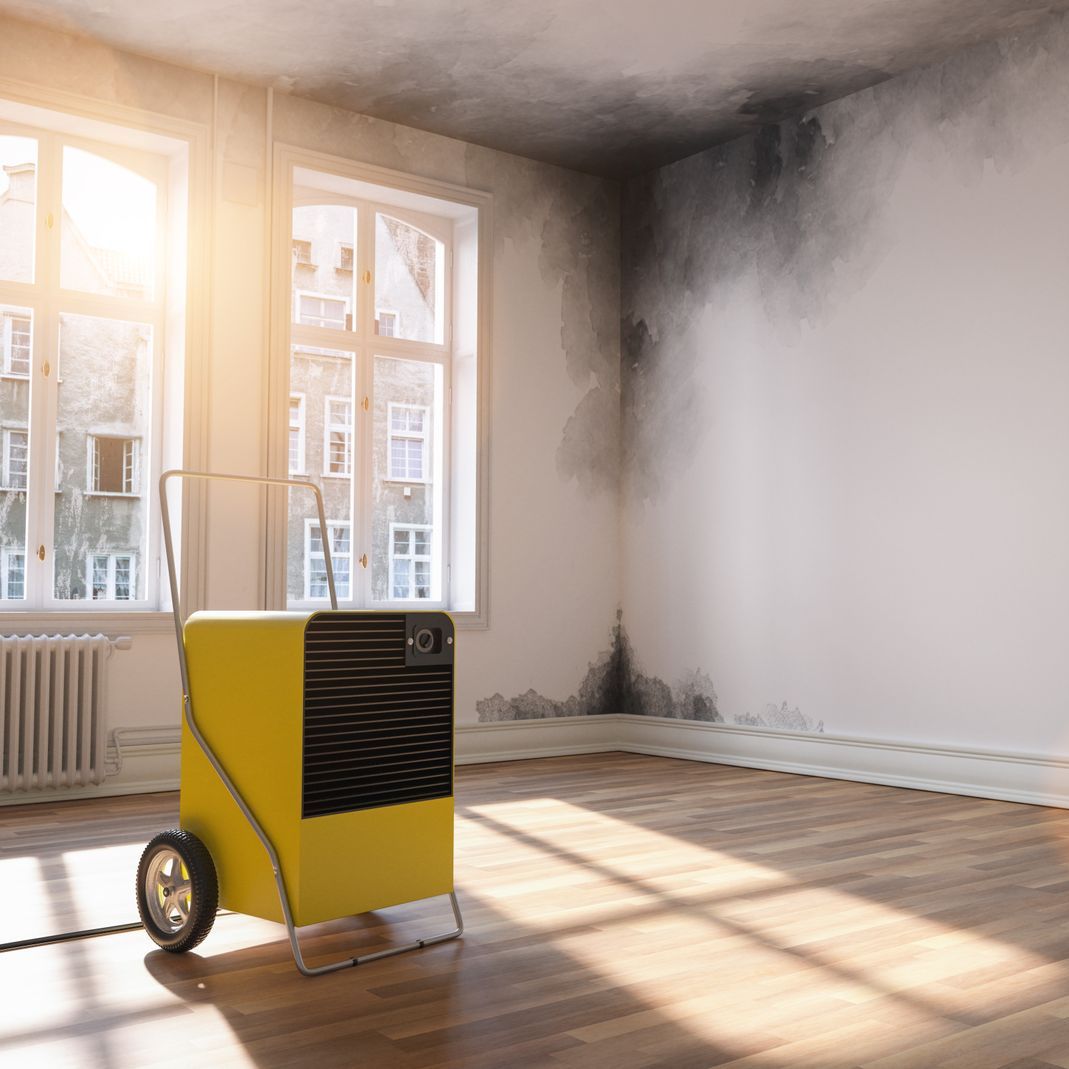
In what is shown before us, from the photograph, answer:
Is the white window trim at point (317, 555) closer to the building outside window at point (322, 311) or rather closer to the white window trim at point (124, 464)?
the white window trim at point (124, 464)

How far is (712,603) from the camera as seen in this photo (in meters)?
6.67

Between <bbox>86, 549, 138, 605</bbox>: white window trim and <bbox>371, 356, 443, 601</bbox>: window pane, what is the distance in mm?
1309

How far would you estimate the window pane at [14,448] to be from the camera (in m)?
5.34

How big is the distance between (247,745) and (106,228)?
3.86 meters

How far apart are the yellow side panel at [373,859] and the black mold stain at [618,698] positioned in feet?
12.0

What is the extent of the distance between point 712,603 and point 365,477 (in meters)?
2.09

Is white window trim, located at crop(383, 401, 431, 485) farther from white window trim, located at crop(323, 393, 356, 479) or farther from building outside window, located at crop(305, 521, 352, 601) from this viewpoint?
building outside window, located at crop(305, 521, 352, 601)

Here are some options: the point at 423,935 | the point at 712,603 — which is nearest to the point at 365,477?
the point at 712,603

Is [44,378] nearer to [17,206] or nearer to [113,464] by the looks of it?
[113,464]

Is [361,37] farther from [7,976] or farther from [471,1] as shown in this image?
[7,976]

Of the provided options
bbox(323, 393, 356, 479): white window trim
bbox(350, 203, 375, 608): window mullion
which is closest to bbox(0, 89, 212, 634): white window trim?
bbox(323, 393, 356, 479): white window trim

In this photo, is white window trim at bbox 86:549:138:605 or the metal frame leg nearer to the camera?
the metal frame leg

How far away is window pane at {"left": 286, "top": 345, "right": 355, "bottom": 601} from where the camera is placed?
6129 millimetres

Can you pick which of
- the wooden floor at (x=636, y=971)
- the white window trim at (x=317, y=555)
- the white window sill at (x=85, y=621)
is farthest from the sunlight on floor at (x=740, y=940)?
the white window trim at (x=317, y=555)
